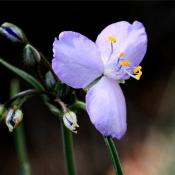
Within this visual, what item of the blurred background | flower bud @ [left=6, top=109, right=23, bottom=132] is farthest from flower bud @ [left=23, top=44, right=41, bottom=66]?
the blurred background

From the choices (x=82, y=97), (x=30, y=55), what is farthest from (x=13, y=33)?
(x=82, y=97)

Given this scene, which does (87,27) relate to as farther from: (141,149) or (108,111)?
(108,111)

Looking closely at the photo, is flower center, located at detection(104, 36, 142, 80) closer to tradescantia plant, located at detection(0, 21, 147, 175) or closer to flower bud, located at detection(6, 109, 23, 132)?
tradescantia plant, located at detection(0, 21, 147, 175)

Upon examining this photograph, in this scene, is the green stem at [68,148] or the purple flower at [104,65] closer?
the purple flower at [104,65]

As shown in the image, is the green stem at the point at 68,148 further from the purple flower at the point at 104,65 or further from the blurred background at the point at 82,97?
the blurred background at the point at 82,97

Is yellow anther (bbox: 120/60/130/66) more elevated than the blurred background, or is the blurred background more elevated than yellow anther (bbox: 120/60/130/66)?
yellow anther (bbox: 120/60/130/66)

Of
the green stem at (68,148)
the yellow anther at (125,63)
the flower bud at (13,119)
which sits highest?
the yellow anther at (125,63)

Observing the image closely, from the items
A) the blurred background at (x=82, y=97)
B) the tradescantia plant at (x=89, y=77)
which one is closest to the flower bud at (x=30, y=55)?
the tradescantia plant at (x=89, y=77)
